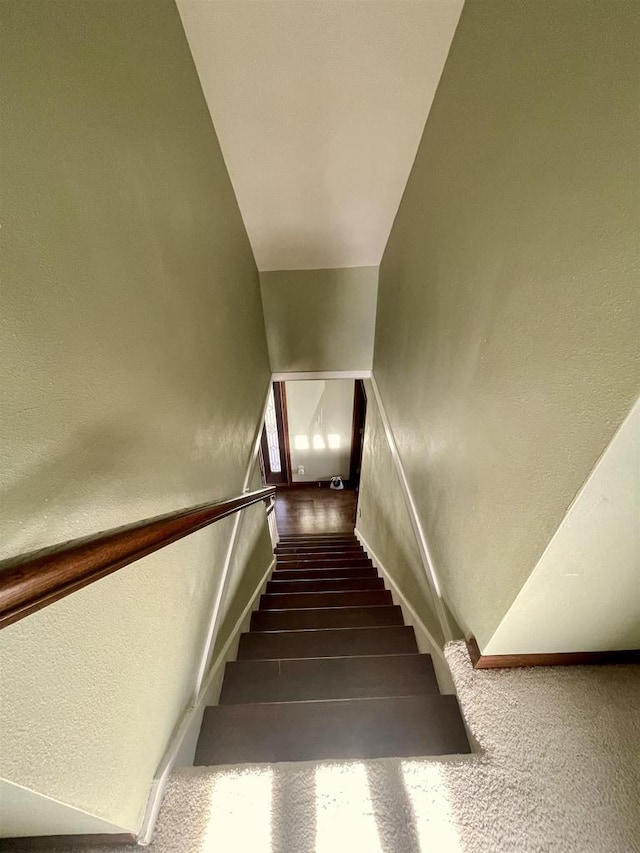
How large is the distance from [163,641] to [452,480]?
1053 millimetres

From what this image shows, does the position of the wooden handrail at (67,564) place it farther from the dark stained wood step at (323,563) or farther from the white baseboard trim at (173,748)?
the dark stained wood step at (323,563)

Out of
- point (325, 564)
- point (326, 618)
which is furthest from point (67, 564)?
point (325, 564)

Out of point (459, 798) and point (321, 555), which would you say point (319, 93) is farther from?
point (321, 555)

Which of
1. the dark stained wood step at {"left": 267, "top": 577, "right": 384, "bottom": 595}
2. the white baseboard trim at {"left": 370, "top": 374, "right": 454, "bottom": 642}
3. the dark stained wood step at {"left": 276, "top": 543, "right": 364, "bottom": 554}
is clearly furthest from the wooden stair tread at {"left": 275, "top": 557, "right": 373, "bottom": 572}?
the white baseboard trim at {"left": 370, "top": 374, "right": 454, "bottom": 642}

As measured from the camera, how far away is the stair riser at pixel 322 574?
2.75m

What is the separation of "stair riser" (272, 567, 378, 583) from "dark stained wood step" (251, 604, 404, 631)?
2.59 ft

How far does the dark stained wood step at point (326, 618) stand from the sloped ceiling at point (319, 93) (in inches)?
99.7

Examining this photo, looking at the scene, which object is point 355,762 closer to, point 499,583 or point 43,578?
point 499,583

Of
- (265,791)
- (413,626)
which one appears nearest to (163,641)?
(265,791)

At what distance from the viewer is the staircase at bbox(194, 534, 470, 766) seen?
1.02m

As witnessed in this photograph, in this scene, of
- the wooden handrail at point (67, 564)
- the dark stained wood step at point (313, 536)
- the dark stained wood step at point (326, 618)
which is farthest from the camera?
the dark stained wood step at point (313, 536)

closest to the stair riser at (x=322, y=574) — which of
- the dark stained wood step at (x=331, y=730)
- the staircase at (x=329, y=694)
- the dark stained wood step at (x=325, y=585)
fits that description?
the dark stained wood step at (x=325, y=585)

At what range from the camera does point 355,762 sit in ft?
2.77

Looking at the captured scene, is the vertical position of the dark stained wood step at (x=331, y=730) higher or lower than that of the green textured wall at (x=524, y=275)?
lower
